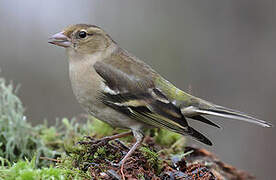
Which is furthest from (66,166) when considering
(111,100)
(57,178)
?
(111,100)

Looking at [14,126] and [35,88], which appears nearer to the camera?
[14,126]

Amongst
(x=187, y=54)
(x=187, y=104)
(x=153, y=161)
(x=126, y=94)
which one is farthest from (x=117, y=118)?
(x=187, y=54)

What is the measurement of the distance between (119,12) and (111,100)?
845 centimetres

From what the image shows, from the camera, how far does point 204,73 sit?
451 inches

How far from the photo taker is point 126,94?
4.51 m

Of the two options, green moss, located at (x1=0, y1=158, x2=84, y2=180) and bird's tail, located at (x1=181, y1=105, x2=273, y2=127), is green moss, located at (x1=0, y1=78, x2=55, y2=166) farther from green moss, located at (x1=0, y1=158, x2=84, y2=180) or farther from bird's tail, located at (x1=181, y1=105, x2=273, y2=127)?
bird's tail, located at (x1=181, y1=105, x2=273, y2=127)

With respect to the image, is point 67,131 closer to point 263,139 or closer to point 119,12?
point 263,139

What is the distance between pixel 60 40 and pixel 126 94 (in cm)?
109

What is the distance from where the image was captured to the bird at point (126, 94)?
4391 mm

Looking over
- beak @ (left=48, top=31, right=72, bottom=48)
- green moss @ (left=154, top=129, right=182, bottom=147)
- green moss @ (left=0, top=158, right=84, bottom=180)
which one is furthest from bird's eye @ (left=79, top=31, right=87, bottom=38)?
green moss @ (left=0, top=158, right=84, bottom=180)

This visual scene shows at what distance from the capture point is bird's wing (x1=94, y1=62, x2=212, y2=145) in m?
4.39

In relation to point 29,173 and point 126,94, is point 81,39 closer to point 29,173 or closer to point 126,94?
point 126,94

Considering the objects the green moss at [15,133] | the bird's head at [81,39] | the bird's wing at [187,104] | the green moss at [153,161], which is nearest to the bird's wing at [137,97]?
the bird's wing at [187,104]

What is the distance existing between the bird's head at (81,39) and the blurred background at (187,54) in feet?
19.3
